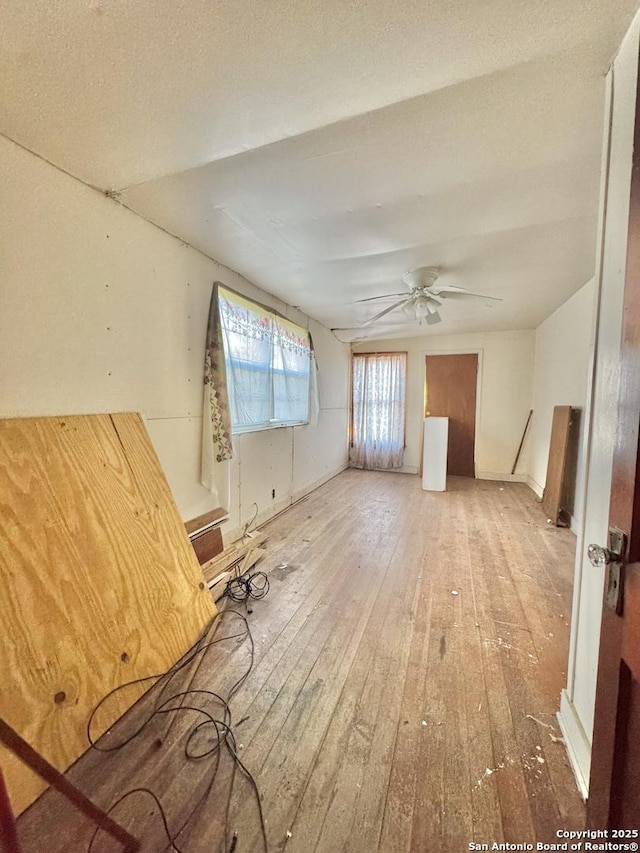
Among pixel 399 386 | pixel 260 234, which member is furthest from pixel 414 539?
pixel 399 386

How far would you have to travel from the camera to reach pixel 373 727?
50.4 inches

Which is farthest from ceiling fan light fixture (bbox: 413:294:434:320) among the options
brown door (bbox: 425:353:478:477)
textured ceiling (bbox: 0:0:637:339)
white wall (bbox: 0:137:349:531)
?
brown door (bbox: 425:353:478:477)

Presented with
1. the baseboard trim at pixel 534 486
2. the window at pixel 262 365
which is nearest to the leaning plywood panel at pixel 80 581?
the window at pixel 262 365

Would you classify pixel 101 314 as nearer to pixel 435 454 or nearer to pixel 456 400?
pixel 435 454

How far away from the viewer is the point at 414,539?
3.01m

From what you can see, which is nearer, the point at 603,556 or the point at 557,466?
the point at 603,556

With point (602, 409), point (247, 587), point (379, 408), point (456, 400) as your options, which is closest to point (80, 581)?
point (247, 587)

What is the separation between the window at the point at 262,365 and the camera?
2.70 m

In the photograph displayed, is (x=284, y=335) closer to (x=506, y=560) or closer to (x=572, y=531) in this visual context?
(x=506, y=560)

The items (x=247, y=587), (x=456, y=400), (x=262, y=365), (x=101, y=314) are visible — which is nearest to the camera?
(x=101, y=314)

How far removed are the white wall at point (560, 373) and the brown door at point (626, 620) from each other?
2.20 meters

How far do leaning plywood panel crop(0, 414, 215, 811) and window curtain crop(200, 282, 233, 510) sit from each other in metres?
0.58

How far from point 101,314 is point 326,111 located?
4.76ft

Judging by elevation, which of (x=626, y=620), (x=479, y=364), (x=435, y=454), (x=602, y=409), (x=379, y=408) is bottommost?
(x=435, y=454)
